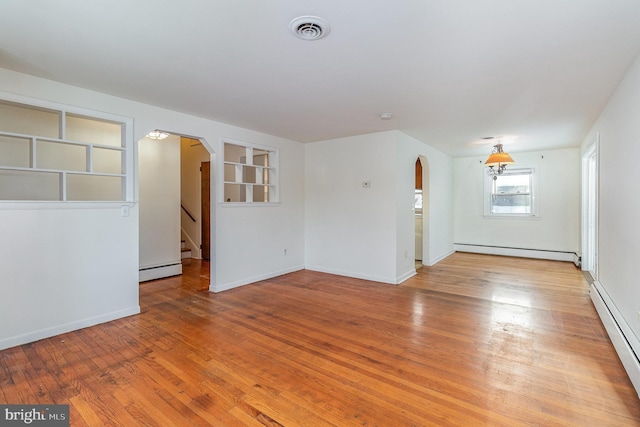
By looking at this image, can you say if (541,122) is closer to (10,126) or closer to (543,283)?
(543,283)

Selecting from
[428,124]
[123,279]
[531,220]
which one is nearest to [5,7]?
[123,279]

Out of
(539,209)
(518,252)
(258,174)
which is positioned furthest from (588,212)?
(258,174)

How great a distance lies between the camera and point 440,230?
6754mm

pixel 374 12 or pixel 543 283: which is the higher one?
pixel 374 12

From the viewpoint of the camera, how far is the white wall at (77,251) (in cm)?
268

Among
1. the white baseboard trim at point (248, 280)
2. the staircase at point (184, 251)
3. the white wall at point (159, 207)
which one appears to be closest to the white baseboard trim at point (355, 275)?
the white baseboard trim at point (248, 280)

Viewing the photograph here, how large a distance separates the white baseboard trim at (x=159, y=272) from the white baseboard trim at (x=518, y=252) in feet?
20.9

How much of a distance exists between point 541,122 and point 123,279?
5.65 metres

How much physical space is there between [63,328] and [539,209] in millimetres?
8232

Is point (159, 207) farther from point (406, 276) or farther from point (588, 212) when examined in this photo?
→ point (588, 212)

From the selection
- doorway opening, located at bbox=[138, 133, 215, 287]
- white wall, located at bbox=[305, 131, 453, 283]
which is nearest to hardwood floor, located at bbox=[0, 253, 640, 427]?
white wall, located at bbox=[305, 131, 453, 283]

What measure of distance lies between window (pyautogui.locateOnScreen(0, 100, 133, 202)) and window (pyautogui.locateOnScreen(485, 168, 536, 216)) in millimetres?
7248

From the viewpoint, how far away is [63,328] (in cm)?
295

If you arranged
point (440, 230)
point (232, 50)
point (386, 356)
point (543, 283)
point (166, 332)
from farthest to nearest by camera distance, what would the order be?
point (440, 230), point (543, 283), point (166, 332), point (386, 356), point (232, 50)
